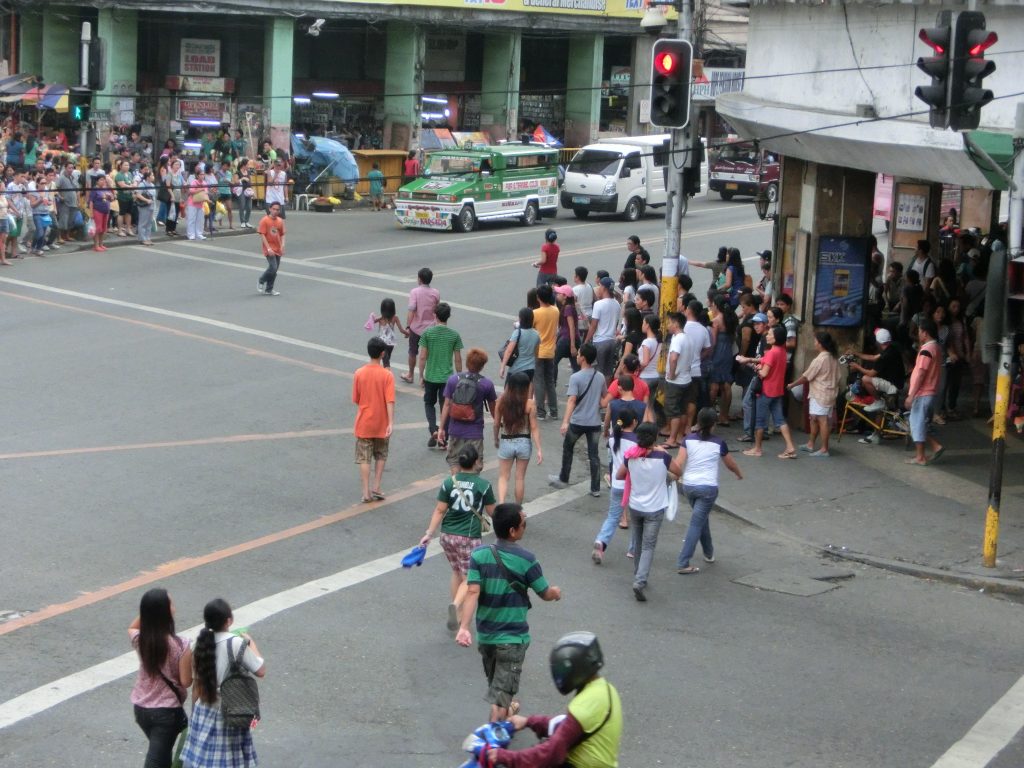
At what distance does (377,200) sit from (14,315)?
18313 mm

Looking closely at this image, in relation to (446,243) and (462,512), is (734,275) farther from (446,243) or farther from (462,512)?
(462,512)

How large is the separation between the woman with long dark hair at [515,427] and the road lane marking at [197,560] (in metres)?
1.30

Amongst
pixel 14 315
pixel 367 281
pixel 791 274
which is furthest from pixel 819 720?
pixel 367 281

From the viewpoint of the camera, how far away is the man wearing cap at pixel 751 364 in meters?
17.2

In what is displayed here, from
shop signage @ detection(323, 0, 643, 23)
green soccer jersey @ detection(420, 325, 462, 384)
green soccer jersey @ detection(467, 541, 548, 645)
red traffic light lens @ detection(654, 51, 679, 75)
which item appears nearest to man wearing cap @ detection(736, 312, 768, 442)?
red traffic light lens @ detection(654, 51, 679, 75)

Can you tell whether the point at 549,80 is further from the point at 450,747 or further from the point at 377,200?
the point at 450,747

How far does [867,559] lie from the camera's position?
1321cm

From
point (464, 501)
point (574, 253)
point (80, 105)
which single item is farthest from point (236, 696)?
point (574, 253)

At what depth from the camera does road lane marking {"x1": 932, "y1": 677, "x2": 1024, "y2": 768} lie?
28.7 feet

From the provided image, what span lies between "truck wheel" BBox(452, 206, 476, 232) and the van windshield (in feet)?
16.0

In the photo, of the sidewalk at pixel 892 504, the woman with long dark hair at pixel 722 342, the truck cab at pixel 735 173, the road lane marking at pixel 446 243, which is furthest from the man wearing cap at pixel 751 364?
the truck cab at pixel 735 173

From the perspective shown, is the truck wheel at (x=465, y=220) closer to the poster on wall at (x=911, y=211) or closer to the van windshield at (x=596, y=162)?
the van windshield at (x=596, y=162)

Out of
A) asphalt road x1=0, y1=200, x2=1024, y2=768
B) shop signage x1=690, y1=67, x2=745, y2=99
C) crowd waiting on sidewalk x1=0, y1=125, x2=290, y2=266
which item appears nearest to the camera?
asphalt road x1=0, y1=200, x2=1024, y2=768

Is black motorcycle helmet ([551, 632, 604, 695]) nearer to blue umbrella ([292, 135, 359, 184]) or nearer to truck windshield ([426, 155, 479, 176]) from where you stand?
truck windshield ([426, 155, 479, 176])
